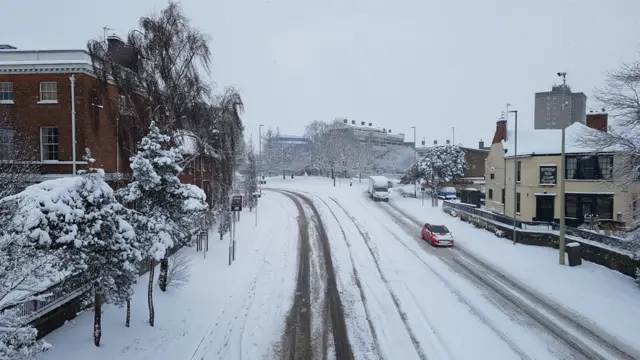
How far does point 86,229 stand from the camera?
10680 millimetres

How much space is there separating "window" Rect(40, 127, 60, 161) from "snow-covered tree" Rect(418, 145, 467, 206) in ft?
133

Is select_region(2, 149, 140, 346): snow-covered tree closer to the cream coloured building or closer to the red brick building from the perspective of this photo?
the red brick building

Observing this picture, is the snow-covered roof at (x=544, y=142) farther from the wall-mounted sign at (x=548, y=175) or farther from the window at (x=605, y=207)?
the window at (x=605, y=207)

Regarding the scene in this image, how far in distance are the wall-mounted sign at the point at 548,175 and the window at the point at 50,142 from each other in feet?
120

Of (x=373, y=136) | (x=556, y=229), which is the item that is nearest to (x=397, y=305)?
(x=556, y=229)

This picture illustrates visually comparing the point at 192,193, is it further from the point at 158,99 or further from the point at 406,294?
the point at 406,294

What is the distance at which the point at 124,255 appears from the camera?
11.4 metres

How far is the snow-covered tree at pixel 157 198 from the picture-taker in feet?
43.5

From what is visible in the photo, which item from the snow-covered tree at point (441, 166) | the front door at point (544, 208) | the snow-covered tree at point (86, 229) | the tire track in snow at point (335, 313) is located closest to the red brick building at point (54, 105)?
the tire track in snow at point (335, 313)

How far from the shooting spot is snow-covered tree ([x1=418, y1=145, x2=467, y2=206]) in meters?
52.2

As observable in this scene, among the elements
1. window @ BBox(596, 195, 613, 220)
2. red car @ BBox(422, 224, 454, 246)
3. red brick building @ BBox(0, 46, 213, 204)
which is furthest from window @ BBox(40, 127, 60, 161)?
window @ BBox(596, 195, 613, 220)

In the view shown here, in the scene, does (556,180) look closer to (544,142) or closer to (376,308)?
(544,142)

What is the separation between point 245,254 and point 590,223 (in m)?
27.6

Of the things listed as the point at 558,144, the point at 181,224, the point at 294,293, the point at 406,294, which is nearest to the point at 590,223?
the point at 558,144
